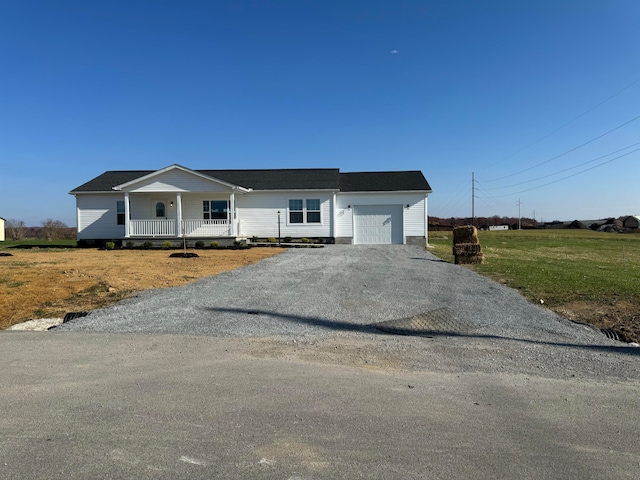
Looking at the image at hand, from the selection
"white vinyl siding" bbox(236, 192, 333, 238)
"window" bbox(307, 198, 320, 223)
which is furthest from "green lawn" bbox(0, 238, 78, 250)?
"window" bbox(307, 198, 320, 223)

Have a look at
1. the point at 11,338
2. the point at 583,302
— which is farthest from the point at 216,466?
the point at 583,302

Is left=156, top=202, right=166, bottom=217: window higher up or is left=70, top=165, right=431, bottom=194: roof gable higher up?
left=70, top=165, right=431, bottom=194: roof gable

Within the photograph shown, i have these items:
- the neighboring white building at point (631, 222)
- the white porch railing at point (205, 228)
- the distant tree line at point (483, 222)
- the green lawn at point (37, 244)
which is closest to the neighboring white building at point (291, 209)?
the white porch railing at point (205, 228)

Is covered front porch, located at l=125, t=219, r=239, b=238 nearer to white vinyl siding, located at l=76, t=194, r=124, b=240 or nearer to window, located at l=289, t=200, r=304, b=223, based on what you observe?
white vinyl siding, located at l=76, t=194, r=124, b=240

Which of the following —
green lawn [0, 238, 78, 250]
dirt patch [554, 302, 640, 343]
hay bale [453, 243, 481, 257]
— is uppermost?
green lawn [0, 238, 78, 250]

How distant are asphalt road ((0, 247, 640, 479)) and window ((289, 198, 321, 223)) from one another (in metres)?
18.5

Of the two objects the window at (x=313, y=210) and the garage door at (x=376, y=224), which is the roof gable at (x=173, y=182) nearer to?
the window at (x=313, y=210)

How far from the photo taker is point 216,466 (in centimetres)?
269

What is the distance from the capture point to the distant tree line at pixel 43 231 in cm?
3456

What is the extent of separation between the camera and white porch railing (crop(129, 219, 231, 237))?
23.5m

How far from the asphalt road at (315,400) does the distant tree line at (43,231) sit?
32735 mm

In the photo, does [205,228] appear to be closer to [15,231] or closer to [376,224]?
[376,224]

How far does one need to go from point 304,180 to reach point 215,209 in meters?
5.72

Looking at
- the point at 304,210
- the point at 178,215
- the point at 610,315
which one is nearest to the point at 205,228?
the point at 178,215
